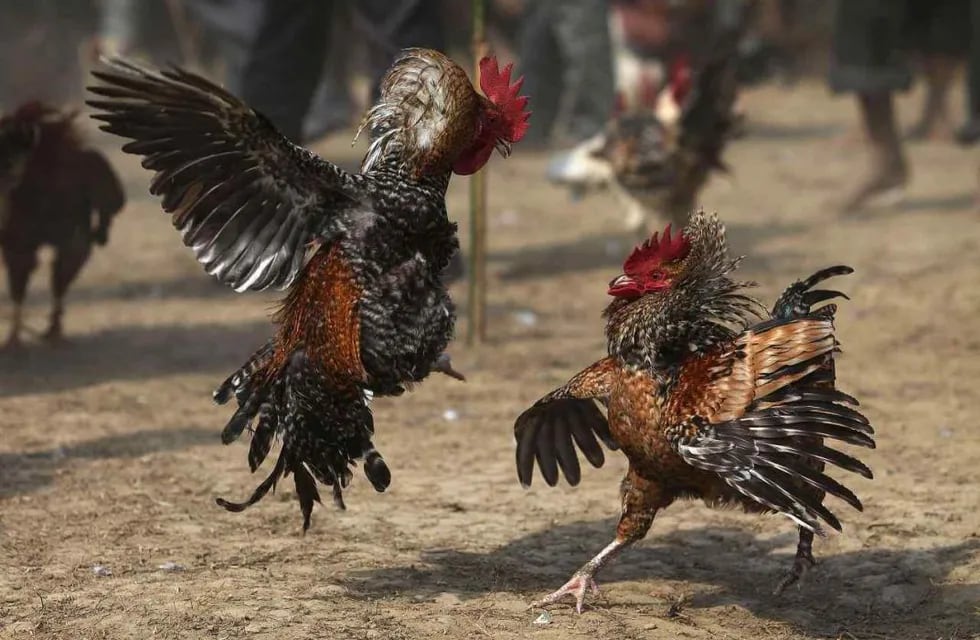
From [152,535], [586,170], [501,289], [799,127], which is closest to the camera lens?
[152,535]

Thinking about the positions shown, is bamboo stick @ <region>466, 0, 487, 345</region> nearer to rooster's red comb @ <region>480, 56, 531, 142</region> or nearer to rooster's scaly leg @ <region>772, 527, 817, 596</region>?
rooster's red comb @ <region>480, 56, 531, 142</region>

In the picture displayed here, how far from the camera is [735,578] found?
4.38 metres

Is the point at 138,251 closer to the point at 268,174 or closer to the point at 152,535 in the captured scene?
the point at 152,535

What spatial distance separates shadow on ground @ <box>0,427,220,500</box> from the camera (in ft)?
16.5

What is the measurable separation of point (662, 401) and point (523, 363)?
2.96m

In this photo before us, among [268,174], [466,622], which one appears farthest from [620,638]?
[268,174]

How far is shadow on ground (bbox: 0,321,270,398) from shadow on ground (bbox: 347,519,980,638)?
2486 millimetres

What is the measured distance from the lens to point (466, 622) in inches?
152

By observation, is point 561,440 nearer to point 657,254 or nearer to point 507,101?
point 657,254

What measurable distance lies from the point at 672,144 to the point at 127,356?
11.5 ft

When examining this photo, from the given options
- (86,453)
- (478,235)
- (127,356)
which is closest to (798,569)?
(86,453)

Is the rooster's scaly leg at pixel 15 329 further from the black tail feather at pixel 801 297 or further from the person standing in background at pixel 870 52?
the person standing in background at pixel 870 52

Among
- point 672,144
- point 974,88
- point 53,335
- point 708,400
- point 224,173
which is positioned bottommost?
point 708,400

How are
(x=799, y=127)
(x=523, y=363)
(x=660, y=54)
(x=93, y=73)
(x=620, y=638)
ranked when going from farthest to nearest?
(x=799, y=127), (x=660, y=54), (x=523, y=363), (x=620, y=638), (x=93, y=73)
